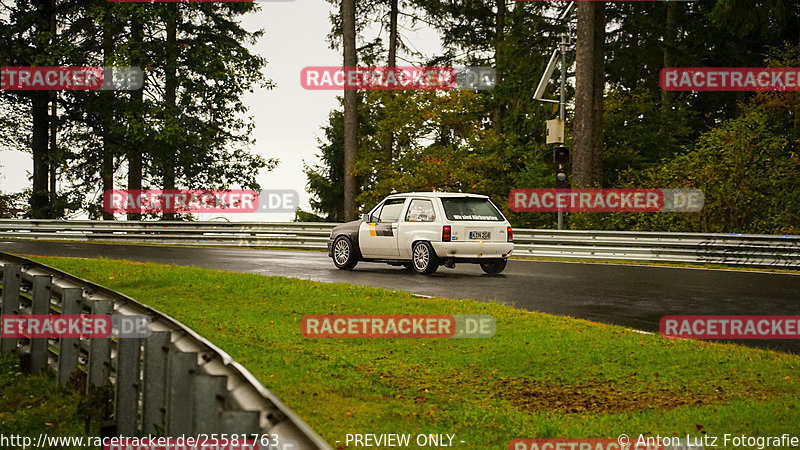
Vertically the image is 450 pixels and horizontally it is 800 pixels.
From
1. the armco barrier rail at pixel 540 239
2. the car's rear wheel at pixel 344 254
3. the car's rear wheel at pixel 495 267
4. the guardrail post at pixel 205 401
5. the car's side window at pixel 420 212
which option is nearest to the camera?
the guardrail post at pixel 205 401

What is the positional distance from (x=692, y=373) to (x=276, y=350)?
4.21 meters

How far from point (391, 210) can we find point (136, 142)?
788 inches

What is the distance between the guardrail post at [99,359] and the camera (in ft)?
19.2

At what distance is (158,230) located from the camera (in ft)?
97.2

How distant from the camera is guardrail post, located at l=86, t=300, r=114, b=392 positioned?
19.2 ft

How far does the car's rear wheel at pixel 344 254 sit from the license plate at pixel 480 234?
3.00 metres

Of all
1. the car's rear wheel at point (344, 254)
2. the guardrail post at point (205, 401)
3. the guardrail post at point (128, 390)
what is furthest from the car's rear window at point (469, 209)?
the guardrail post at point (205, 401)

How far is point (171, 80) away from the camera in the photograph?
34.2 meters

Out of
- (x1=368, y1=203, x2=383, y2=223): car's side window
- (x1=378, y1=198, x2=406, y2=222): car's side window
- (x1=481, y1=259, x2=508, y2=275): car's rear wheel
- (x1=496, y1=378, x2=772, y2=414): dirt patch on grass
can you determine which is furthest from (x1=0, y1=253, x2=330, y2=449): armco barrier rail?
(x1=481, y1=259, x2=508, y2=275): car's rear wheel

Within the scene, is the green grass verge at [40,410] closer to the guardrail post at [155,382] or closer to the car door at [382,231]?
the guardrail post at [155,382]

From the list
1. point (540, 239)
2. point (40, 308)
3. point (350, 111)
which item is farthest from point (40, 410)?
point (350, 111)

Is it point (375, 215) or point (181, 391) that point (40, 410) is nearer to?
point (181, 391)

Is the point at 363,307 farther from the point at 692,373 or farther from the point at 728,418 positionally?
the point at 728,418

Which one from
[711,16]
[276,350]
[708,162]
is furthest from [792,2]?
[276,350]
